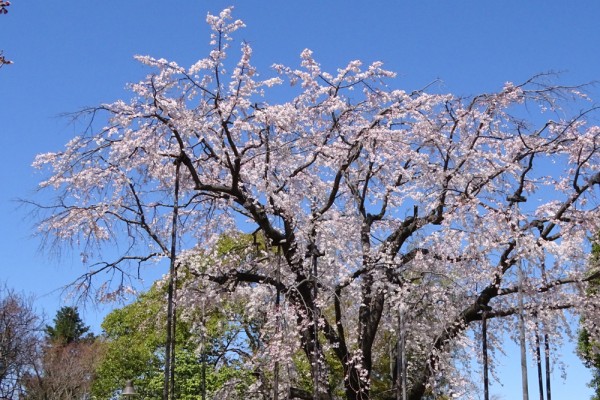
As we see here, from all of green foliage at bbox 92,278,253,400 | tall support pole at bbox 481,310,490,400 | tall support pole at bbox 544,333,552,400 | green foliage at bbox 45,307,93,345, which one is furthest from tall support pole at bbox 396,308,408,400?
green foliage at bbox 45,307,93,345

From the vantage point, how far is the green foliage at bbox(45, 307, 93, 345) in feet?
156

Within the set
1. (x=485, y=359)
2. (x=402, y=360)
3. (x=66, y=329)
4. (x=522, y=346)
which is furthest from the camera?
(x=66, y=329)

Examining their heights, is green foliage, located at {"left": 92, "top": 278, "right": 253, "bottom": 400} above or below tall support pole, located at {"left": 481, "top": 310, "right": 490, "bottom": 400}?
above

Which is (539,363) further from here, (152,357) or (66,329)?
(66,329)

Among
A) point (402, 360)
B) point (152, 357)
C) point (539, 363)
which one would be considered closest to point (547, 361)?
point (539, 363)

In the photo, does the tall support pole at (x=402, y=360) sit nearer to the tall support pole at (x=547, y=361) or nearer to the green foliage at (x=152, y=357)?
the tall support pole at (x=547, y=361)

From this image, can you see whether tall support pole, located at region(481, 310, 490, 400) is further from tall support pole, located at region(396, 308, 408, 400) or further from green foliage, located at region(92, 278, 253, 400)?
green foliage, located at region(92, 278, 253, 400)

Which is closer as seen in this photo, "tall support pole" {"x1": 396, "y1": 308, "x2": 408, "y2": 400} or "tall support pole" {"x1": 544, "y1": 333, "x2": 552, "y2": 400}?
"tall support pole" {"x1": 396, "y1": 308, "x2": 408, "y2": 400}

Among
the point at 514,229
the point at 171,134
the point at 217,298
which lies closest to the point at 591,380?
the point at 514,229

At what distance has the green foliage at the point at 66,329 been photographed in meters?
47.5

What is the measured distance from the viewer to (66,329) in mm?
48375

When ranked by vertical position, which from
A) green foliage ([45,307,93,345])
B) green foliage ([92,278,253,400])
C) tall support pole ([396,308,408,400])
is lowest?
tall support pole ([396,308,408,400])

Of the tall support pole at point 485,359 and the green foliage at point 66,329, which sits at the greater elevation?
the green foliage at point 66,329

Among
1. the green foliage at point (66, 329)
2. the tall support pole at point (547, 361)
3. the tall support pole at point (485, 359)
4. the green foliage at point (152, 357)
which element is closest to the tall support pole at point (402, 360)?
the tall support pole at point (485, 359)
